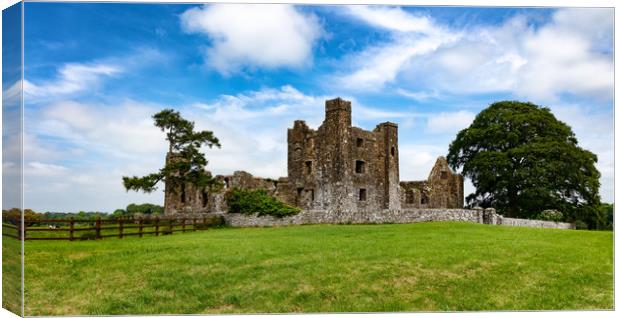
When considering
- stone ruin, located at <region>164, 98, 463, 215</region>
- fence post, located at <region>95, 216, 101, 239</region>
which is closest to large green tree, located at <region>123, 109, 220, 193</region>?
stone ruin, located at <region>164, 98, 463, 215</region>

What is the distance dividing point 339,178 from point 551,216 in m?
10.5

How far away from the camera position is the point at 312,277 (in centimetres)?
1357

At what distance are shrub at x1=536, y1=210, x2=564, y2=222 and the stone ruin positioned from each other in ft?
27.6

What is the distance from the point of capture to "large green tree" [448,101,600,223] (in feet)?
93.2

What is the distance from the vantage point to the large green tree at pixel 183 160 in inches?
1007

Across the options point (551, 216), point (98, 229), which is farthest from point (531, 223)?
point (98, 229)

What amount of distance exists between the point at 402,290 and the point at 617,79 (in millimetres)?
7070

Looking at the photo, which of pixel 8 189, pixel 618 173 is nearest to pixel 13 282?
pixel 8 189

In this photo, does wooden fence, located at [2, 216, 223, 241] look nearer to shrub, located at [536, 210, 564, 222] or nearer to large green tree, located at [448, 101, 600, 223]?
large green tree, located at [448, 101, 600, 223]

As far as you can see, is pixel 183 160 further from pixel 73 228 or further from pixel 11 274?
pixel 11 274

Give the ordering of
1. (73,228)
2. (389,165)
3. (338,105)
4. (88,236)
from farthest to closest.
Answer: (389,165) < (338,105) < (88,236) < (73,228)

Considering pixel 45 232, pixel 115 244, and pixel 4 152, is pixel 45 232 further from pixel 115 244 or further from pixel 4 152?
pixel 4 152

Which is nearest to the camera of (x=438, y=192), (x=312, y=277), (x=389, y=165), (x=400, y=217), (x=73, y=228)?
(x=312, y=277)

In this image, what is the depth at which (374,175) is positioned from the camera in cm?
3341
